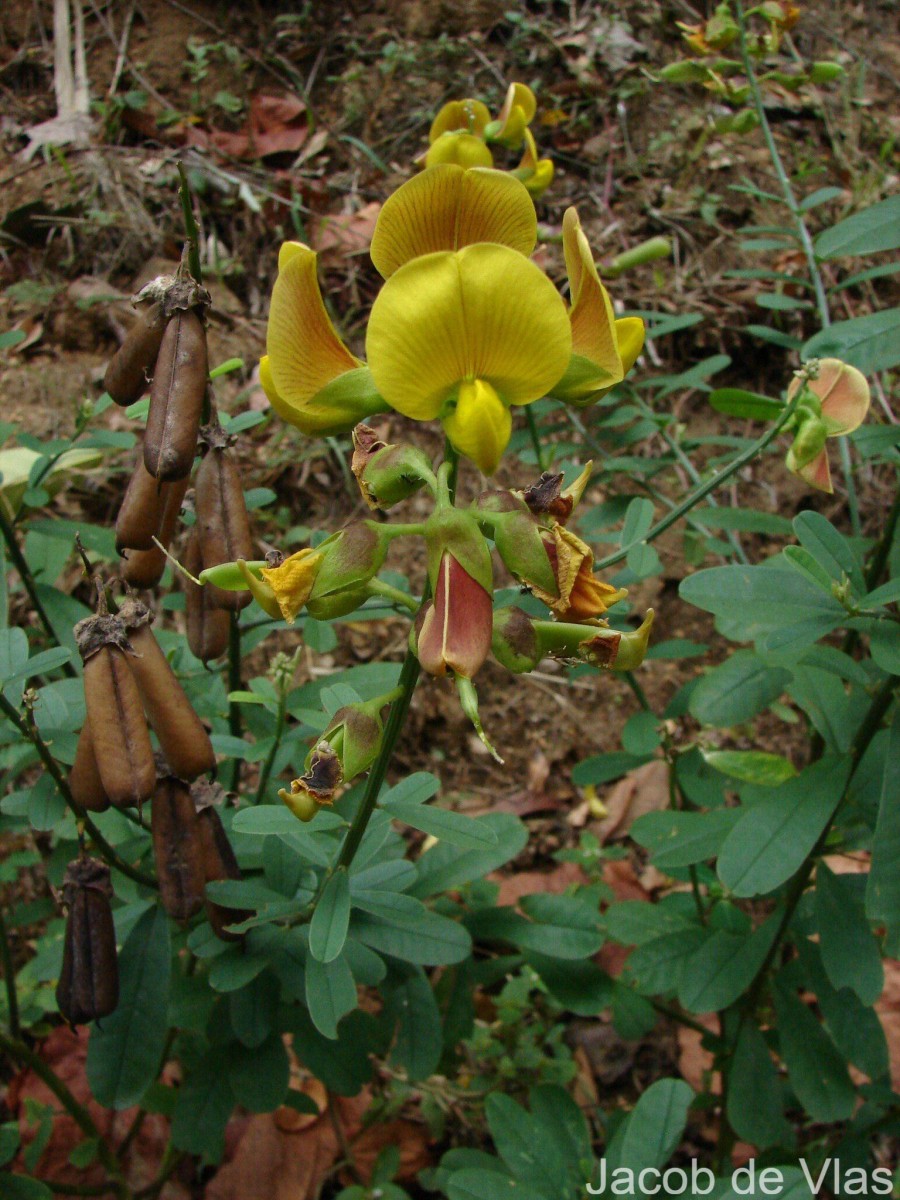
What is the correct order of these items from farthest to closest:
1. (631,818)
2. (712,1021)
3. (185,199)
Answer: (631,818) < (712,1021) < (185,199)

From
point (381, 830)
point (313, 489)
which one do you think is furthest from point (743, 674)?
point (313, 489)

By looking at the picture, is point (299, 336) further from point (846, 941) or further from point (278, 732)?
point (846, 941)

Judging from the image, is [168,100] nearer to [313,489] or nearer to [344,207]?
[344,207]

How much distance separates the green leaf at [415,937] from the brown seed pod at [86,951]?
363 millimetres

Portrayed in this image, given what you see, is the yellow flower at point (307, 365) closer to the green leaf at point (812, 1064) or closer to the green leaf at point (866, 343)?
the green leaf at point (866, 343)

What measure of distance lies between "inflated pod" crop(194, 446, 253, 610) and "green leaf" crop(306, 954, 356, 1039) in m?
0.51

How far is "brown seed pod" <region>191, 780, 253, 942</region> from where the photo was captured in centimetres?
138

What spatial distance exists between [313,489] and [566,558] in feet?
7.24

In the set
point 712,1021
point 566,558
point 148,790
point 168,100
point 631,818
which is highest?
point 168,100

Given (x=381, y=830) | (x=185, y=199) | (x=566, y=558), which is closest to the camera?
(x=566, y=558)

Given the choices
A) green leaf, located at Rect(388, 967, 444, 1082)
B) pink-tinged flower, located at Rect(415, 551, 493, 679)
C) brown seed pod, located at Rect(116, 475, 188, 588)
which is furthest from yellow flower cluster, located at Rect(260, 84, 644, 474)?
green leaf, located at Rect(388, 967, 444, 1082)

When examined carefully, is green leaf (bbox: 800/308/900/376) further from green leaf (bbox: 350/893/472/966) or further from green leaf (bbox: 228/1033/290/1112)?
green leaf (bbox: 228/1033/290/1112)

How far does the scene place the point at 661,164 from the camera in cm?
369

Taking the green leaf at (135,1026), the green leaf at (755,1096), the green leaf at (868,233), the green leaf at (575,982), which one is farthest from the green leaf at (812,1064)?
the green leaf at (868,233)
